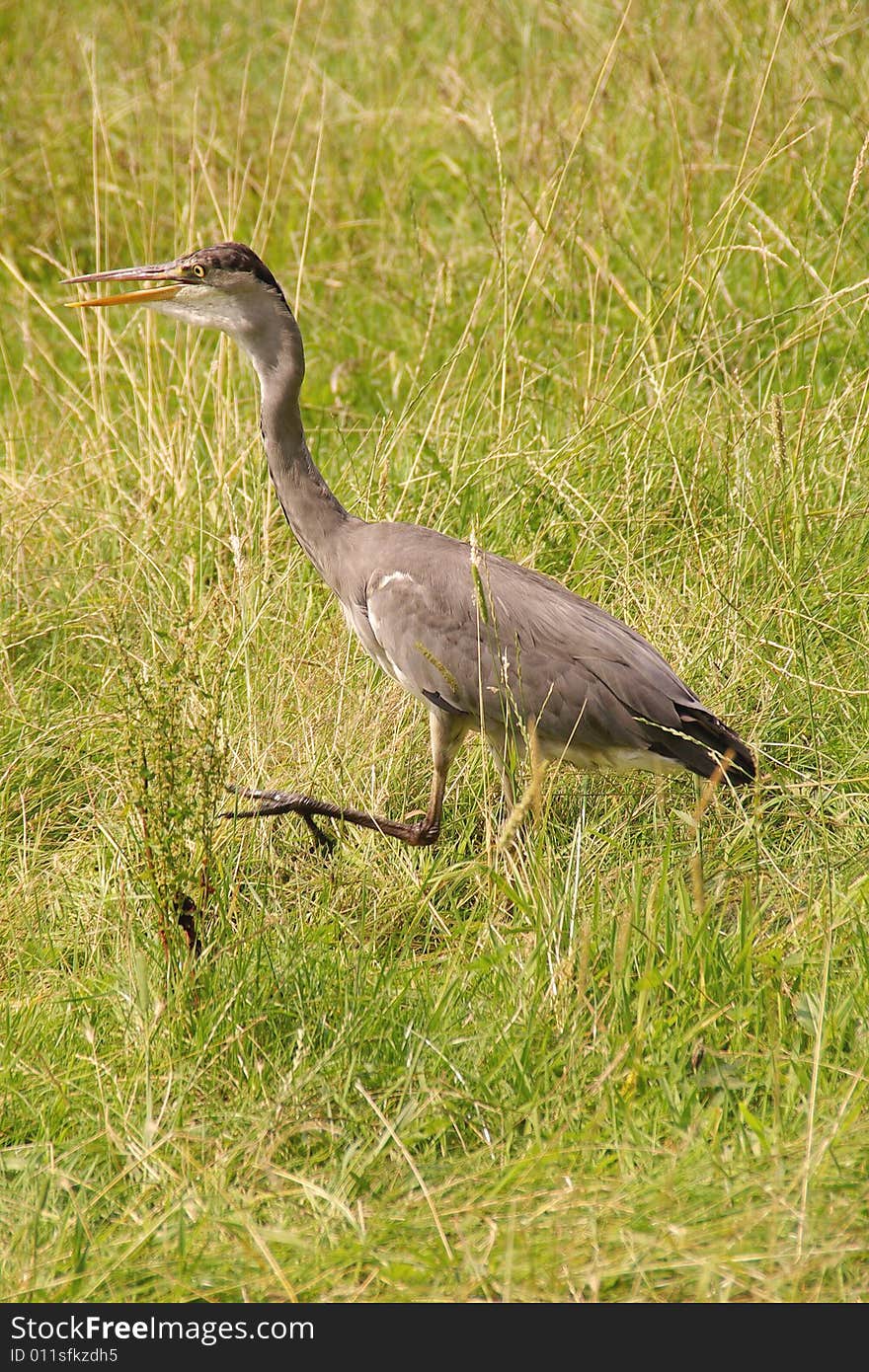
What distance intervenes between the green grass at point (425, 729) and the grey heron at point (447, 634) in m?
0.16

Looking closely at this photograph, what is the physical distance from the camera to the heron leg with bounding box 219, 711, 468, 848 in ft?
12.4

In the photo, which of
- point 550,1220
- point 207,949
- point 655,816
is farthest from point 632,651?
point 550,1220

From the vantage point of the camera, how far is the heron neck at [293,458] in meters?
4.14

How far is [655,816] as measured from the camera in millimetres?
3830

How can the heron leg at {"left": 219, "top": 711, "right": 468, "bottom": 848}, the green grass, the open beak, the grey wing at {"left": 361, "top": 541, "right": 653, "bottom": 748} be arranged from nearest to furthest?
the green grass, the heron leg at {"left": 219, "top": 711, "right": 468, "bottom": 848}, the grey wing at {"left": 361, "top": 541, "right": 653, "bottom": 748}, the open beak

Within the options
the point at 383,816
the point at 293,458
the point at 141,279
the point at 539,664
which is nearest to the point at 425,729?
the point at 383,816

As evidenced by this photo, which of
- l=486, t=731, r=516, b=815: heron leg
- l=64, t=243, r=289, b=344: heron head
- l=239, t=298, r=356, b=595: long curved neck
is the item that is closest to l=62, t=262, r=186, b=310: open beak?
l=64, t=243, r=289, b=344: heron head

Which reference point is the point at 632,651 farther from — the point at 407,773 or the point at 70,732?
the point at 70,732

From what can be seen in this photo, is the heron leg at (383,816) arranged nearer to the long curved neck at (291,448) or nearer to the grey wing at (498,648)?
the grey wing at (498,648)

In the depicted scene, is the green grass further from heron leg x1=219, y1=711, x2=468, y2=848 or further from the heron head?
the heron head

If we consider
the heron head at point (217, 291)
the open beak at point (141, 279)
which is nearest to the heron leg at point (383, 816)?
the heron head at point (217, 291)

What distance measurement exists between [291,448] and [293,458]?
26mm

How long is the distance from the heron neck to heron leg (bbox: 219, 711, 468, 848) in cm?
51

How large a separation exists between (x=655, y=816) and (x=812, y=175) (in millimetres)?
3160
